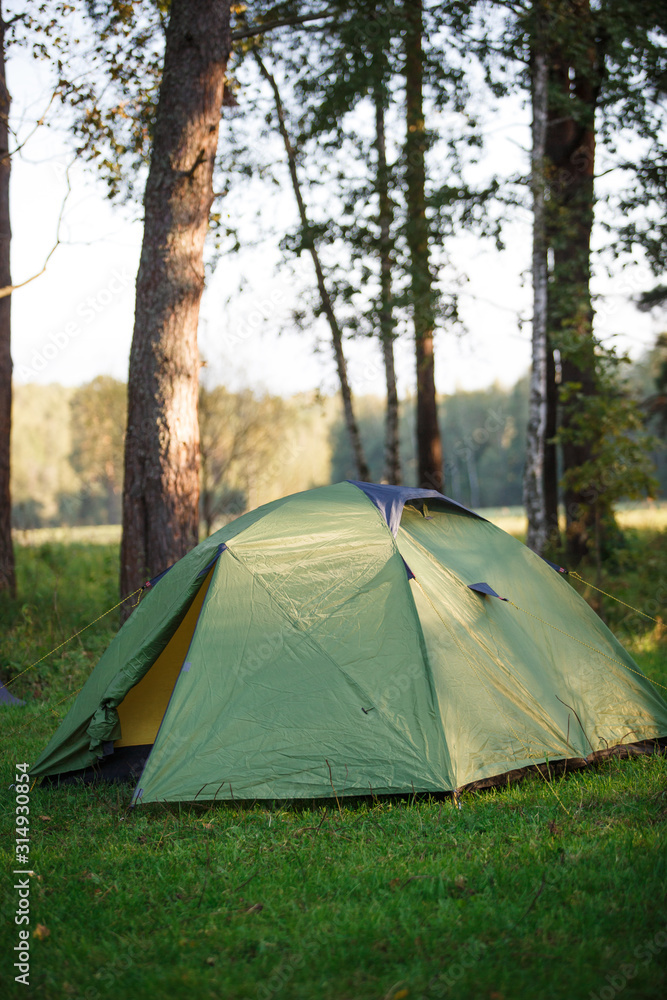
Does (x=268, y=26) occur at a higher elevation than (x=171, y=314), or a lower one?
higher

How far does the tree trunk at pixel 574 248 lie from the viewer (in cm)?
897

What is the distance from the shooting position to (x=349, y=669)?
12.7 ft

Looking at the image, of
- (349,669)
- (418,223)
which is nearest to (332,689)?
(349,669)

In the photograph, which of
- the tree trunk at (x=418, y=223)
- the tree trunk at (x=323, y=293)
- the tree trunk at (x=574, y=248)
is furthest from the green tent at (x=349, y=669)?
the tree trunk at (x=323, y=293)

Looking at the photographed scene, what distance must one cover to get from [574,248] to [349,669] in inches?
347

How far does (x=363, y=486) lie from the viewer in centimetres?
467

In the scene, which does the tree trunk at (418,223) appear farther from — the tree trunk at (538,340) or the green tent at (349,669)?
the green tent at (349,669)

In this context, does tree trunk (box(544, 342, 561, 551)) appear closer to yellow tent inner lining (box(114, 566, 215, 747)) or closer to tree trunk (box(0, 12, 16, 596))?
tree trunk (box(0, 12, 16, 596))

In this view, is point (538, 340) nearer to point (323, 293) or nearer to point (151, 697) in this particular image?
point (323, 293)

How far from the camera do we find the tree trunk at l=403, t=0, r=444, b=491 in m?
10.2

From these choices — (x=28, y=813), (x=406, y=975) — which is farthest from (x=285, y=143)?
(x=406, y=975)
